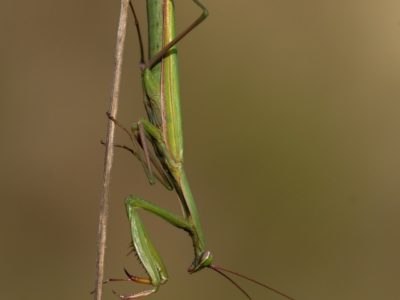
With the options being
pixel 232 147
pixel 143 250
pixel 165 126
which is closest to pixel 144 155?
pixel 165 126

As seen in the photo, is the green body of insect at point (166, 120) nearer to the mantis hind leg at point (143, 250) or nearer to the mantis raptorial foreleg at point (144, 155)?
the mantis raptorial foreleg at point (144, 155)

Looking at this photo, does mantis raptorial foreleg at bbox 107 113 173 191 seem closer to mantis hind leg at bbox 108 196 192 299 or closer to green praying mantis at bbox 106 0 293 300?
green praying mantis at bbox 106 0 293 300

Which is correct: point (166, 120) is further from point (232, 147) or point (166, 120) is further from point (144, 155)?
point (232, 147)

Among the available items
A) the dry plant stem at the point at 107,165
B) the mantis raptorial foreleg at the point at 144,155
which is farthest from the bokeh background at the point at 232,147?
the dry plant stem at the point at 107,165

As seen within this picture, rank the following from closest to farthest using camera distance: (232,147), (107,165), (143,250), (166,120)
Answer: (143,250) → (107,165) → (166,120) → (232,147)

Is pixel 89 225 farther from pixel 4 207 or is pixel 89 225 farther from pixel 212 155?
pixel 212 155

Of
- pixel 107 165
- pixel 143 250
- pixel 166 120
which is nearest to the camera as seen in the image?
pixel 143 250

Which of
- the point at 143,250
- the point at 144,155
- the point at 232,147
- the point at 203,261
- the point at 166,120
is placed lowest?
the point at 203,261

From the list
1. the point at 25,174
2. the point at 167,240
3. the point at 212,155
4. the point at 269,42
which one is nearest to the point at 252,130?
the point at 212,155
